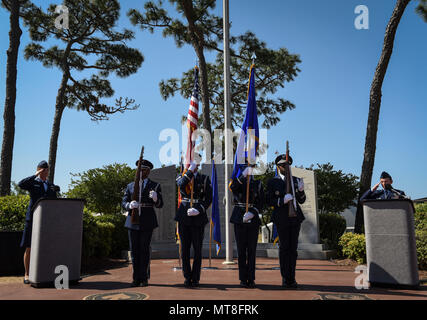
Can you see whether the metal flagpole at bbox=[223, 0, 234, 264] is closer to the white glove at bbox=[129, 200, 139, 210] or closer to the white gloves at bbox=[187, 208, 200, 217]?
the white gloves at bbox=[187, 208, 200, 217]

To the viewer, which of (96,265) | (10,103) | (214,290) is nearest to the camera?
(214,290)

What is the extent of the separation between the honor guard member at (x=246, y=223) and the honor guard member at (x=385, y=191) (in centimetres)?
205

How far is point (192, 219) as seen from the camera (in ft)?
17.7

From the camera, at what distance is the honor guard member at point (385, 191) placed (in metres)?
6.18

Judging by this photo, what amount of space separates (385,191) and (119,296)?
4822 mm

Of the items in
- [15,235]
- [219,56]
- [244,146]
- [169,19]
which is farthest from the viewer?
[219,56]

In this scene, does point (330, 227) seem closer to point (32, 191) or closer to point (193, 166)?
point (193, 166)

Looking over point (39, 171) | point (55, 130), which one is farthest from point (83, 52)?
point (39, 171)

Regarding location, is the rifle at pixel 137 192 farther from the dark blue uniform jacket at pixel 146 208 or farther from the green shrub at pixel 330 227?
the green shrub at pixel 330 227

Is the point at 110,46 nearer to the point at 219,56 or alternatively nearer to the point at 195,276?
the point at 219,56

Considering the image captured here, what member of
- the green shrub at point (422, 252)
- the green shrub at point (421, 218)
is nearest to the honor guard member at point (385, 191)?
the green shrub at point (422, 252)

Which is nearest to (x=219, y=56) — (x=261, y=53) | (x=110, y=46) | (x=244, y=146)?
(x=261, y=53)
